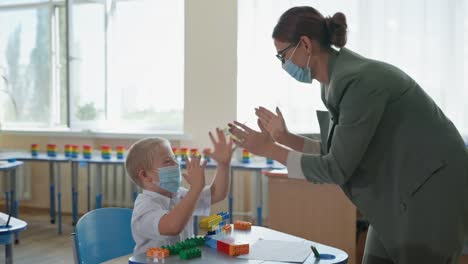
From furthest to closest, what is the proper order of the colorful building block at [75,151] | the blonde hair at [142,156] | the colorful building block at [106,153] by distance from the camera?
the colorful building block at [75,151] → the colorful building block at [106,153] → the blonde hair at [142,156]

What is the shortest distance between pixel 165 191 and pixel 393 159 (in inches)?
30.6

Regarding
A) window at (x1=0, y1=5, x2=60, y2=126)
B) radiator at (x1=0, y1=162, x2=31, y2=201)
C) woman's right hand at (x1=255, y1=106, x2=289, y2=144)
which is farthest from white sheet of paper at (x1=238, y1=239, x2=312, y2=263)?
window at (x1=0, y1=5, x2=60, y2=126)

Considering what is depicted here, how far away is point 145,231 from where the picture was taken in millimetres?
1760

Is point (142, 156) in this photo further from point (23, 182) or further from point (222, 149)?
point (23, 182)

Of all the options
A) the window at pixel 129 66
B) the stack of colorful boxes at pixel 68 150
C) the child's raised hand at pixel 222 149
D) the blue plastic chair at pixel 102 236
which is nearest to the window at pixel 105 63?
the window at pixel 129 66

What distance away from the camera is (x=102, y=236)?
1.90 m

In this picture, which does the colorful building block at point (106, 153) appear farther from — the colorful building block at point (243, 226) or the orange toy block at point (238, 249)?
the orange toy block at point (238, 249)

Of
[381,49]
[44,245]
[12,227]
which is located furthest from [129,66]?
[12,227]

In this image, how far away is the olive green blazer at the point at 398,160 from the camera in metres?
1.49

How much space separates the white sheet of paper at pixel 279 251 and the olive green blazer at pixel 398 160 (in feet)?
0.75

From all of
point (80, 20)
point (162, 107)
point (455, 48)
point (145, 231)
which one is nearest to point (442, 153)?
point (145, 231)

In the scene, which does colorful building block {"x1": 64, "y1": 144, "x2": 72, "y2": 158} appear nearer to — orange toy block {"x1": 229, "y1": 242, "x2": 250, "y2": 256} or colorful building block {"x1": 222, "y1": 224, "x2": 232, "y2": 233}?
colorful building block {"x1": 222, "y1": 224, "x2": 232, "y2": 233}

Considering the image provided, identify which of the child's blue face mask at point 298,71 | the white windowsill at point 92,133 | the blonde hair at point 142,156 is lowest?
the white windowsill at point 92,133

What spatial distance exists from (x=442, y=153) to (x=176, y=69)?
425 centimetres
